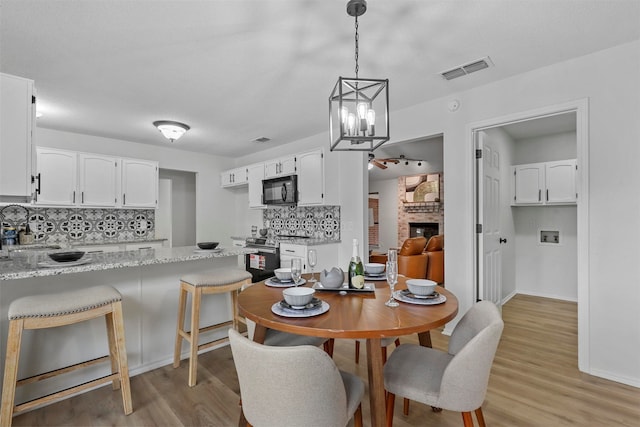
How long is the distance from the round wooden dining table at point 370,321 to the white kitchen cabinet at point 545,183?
3575 mm

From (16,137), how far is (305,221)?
11.8ft

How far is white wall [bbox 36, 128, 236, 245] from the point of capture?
4.45 meters

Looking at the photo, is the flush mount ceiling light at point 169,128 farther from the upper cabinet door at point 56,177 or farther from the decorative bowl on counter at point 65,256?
the decorative bowl on counter at point 65,256

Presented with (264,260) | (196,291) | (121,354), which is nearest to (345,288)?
(196,291)

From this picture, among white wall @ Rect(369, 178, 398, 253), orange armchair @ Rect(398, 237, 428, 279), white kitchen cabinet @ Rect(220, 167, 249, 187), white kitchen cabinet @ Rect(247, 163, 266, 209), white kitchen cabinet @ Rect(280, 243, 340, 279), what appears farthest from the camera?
white wall @ Rect(369, 178, 398, 253)

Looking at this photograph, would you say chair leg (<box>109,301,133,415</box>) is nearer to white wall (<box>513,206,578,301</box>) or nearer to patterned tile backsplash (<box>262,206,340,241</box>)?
patterned tile backsplash (<box>262,206,340,241</box>)

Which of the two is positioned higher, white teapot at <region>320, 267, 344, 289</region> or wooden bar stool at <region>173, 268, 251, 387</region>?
white teapot at <region>320, 267, 344, 289</region>

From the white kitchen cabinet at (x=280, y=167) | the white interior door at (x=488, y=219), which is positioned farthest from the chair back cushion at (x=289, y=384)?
the white kitchen cabinet at (x=280, y=167)

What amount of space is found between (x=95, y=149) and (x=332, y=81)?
3753mm

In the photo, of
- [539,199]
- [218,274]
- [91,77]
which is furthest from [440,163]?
[91,77]

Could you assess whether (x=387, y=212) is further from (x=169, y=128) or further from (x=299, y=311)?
(x=299, y=311)

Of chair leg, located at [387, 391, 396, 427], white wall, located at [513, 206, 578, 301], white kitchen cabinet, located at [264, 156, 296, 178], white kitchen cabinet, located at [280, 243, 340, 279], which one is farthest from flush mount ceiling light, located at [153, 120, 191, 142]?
white wall, located at [513, 206, 578, 301]

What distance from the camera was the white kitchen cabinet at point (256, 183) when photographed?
5.03 metres

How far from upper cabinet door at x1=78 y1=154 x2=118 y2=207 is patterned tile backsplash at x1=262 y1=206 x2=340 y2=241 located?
2.40 metres
